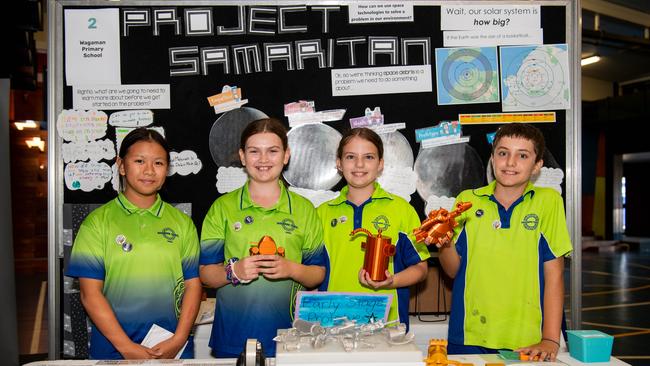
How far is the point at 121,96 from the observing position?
3.03 meters

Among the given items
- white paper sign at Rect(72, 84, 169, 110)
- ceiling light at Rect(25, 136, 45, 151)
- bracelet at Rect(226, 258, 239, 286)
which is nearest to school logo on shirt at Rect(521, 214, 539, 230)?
bracelet at Rect(226, 258, 239, 286)

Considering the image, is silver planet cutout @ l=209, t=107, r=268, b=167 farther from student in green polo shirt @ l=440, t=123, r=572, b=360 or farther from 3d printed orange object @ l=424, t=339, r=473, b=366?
3d printed orange object @ l=424, t=339, r=473, b=366

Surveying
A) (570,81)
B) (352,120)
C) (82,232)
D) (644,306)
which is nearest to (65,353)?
(82,232)

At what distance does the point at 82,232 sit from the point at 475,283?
1640 millimetres

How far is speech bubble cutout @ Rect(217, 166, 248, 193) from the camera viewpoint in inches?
121

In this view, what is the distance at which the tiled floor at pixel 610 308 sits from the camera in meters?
5.25

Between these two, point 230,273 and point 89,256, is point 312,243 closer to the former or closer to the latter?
point 230,273

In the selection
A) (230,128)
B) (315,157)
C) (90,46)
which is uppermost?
(90,46)

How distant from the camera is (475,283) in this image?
243 cm

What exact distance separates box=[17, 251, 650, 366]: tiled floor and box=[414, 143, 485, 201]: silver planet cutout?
284 centimetres

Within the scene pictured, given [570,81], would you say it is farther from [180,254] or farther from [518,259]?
[180,254]

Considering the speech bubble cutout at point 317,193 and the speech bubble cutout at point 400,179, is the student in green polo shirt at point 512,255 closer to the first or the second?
the speech bubble cutout at point 400,179

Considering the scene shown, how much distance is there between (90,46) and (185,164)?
2.59 ft

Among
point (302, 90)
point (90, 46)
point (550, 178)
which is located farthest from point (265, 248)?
point (550, 178)
